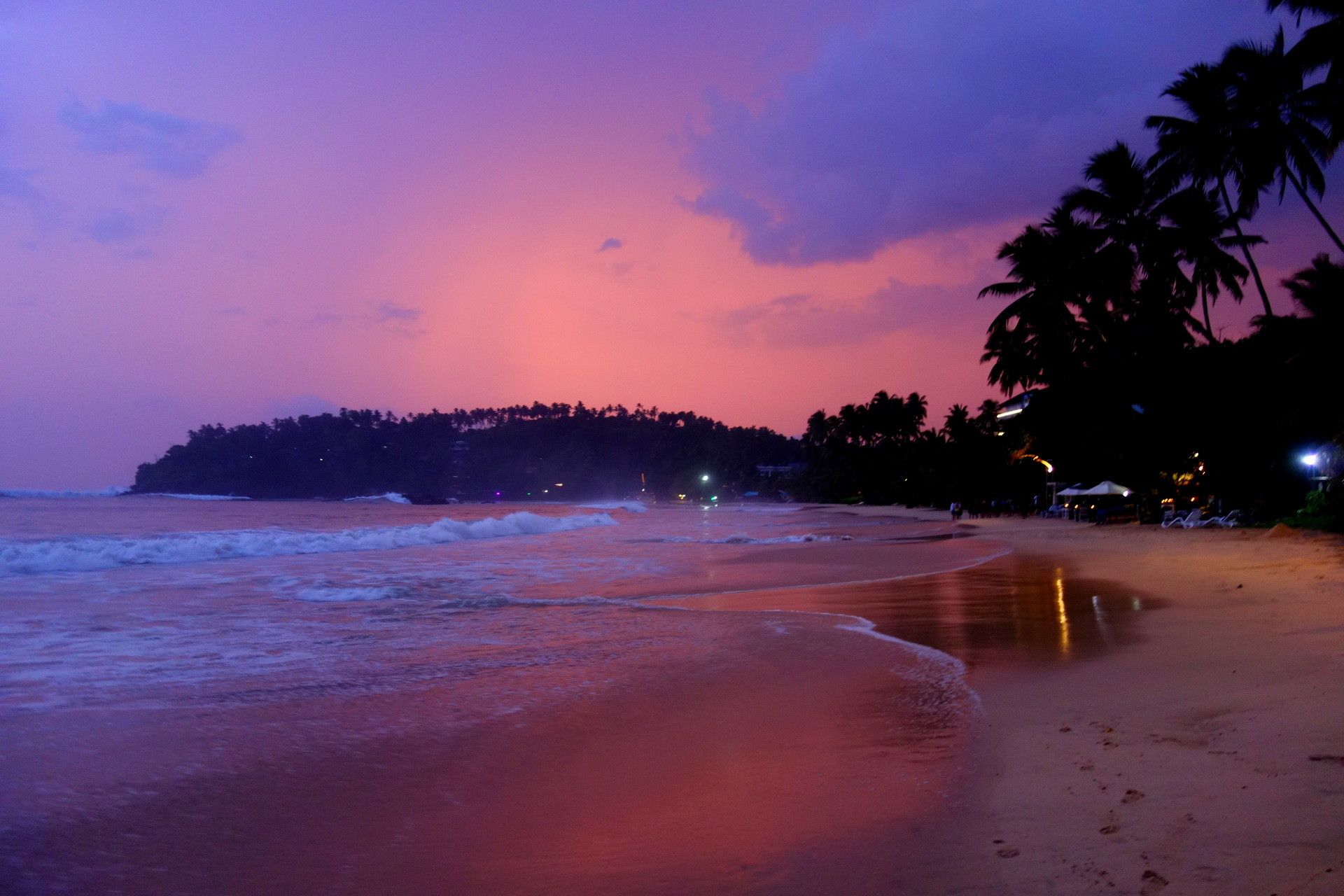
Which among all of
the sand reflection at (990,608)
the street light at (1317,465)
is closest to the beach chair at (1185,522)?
the street light at (1317,465)

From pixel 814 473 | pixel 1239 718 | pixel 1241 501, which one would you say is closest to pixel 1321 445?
pixel 1241 501

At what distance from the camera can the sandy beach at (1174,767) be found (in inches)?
114

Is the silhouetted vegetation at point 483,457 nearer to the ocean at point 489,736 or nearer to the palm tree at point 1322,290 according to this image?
the palm tree at point 1322,290

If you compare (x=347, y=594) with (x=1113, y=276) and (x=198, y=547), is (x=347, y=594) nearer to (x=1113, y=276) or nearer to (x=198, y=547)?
(x=198, y=547)

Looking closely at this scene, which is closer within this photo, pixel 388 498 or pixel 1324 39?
pixel 1324 39

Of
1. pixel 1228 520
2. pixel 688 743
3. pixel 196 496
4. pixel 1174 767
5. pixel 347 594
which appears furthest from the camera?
pixel 196 496

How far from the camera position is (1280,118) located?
23.6m

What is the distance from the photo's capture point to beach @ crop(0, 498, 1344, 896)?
128 inches

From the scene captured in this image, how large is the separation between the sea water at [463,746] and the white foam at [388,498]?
104 m

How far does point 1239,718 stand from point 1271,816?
159 cm

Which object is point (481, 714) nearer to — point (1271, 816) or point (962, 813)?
point (962, 813)

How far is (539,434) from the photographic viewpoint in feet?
484

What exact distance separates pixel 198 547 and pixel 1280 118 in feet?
102

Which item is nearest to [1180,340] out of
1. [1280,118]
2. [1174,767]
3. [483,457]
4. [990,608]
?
[1280,118]
